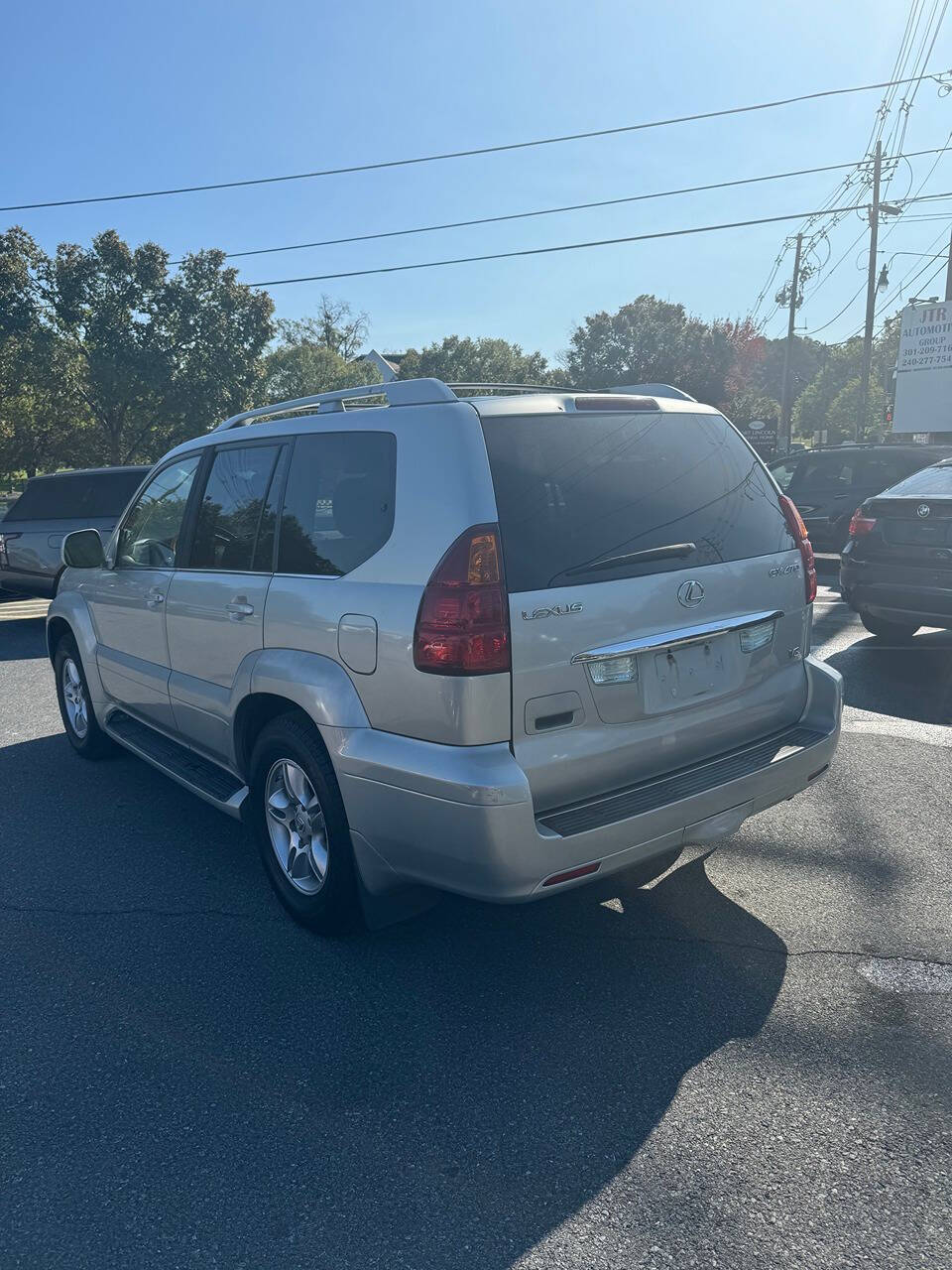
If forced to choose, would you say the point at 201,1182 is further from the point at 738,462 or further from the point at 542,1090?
the point at 738,462

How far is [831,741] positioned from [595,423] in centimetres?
153

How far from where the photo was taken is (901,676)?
298 inches

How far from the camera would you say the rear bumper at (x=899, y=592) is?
282 inches

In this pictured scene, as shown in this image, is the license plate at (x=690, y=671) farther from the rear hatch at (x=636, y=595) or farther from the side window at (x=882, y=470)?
the side window at (x=882, y=470)

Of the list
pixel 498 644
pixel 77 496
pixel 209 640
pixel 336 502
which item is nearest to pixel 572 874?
pixel 498 644

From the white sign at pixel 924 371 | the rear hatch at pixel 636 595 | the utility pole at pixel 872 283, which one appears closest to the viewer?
the rear hatch at pixel 636 595

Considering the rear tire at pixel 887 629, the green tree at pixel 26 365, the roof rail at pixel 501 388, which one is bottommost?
the rear tire at pixel 887 629

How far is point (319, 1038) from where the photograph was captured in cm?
306

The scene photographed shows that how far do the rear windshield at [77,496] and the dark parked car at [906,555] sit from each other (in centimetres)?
829

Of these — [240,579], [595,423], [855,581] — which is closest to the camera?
[595,423]

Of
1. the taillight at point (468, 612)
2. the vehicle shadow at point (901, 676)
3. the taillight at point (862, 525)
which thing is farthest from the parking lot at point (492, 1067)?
the taillight at point (862, 525)

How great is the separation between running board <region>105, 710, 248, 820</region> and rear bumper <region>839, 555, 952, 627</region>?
539 centimetres

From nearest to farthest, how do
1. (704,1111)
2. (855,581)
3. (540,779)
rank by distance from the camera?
(704,1111) → (540,779) → (855,581)

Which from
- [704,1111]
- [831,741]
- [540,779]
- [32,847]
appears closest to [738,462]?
[831,741]
